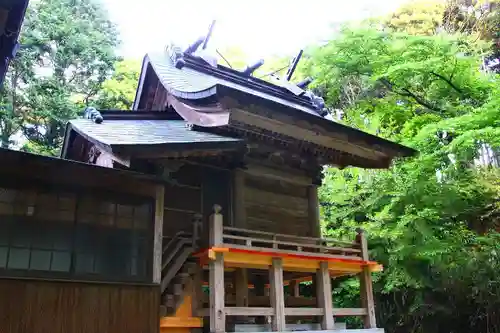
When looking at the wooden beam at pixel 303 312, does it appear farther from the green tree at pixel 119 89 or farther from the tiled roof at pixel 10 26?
the green tree at pixel 119 89

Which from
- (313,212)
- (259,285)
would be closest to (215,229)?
(313,212)

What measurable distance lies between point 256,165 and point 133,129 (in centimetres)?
286

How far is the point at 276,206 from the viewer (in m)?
10.1

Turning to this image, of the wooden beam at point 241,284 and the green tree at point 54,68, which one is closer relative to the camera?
the wooden beam at point 241,284

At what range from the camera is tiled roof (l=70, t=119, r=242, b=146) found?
23.1ft

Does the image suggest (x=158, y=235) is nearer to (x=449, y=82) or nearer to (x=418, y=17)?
(x=449, y=82)

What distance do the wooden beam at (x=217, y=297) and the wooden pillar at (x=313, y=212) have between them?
133 inches

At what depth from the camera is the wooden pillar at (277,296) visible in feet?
27.1

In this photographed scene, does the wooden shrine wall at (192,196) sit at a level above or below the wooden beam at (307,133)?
below

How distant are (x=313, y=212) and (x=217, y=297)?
393cm

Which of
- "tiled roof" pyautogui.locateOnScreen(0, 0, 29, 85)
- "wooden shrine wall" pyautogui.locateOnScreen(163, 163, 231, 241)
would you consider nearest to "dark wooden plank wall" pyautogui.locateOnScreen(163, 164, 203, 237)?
"wooden shrine wall" pyautogui.locateOnScreen(163, 163, 231, 241)

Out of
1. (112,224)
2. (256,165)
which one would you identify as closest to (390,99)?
(256,165)

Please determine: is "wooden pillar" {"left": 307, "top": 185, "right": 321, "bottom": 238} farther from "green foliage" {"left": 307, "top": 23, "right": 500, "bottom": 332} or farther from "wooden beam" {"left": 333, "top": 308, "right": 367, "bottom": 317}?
"green foliage" {"left": 307, "top": 23, "right": 500, "bottom": 332}

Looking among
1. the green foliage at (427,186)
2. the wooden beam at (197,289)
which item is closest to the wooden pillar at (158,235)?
the wooden beam at (197,289)
